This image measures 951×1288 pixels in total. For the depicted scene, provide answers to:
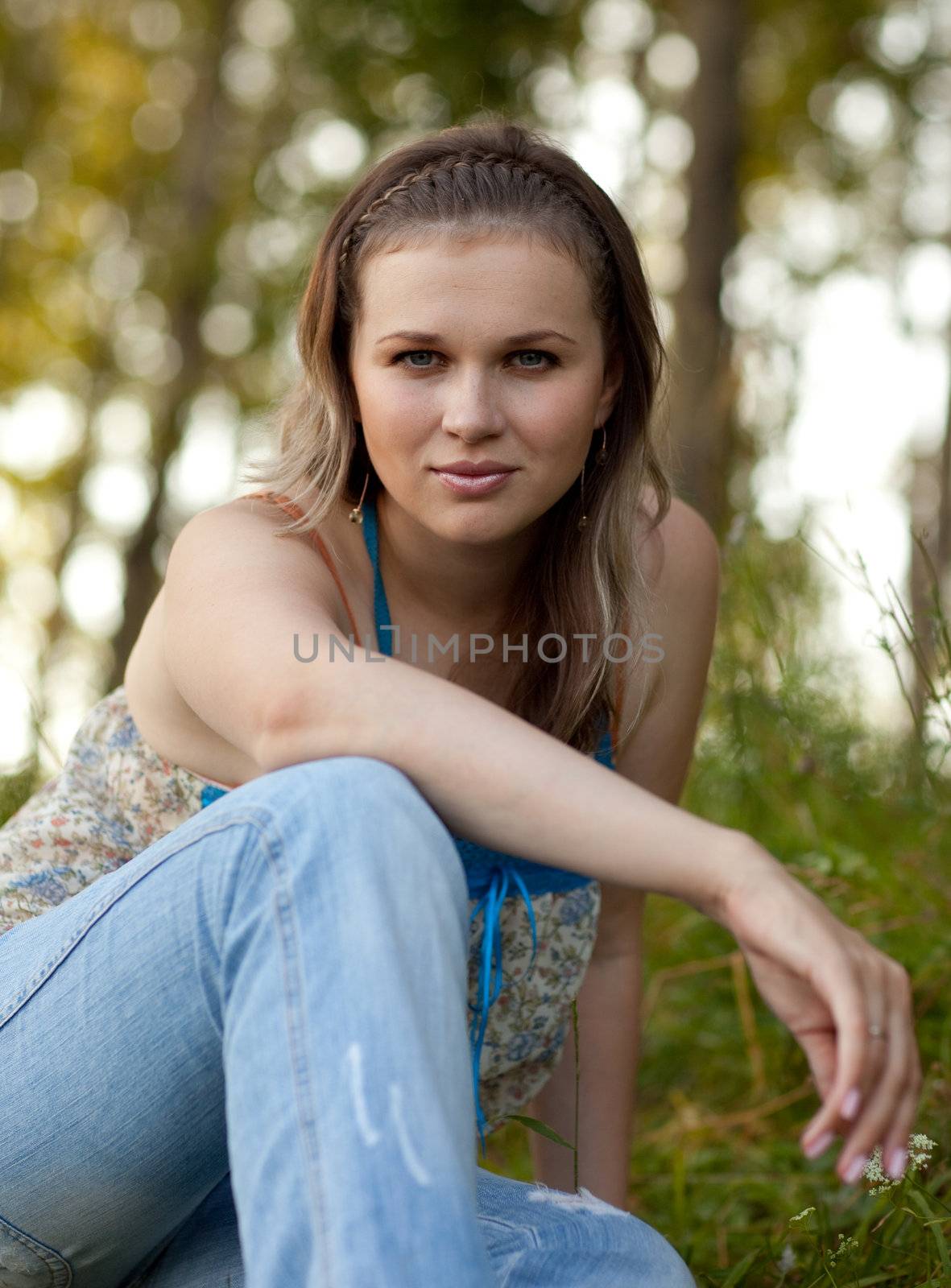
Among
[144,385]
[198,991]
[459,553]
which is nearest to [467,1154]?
[198,991]

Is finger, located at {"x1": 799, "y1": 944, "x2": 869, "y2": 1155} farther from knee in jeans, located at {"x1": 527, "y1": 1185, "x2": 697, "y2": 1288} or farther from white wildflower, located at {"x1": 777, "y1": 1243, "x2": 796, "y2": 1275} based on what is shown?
white wildflower, located at {"x1": 777, "y1": 1243, "x2": 796, "y2": 1275}

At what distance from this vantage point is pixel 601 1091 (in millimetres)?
1940

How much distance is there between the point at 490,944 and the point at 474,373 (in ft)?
2.29

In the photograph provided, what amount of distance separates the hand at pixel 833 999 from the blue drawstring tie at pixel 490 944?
0.40 metres

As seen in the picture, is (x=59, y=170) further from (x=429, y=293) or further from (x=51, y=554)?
(x=429, y=293)

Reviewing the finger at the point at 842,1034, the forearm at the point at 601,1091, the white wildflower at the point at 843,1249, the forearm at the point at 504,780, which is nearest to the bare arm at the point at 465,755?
the forearm at the point at 504,780

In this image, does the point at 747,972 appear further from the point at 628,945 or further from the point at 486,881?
the point at 486,881

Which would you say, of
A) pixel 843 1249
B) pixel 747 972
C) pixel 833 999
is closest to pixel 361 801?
pixel 833 999

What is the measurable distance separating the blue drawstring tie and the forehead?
0.69m

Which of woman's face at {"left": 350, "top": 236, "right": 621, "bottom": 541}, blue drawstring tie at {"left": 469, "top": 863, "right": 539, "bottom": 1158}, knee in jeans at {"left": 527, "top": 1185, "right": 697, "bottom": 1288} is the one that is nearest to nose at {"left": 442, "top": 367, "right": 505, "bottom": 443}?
woman's face at {"left": 350, "top": 236, "right": 621, "bottom": 541}

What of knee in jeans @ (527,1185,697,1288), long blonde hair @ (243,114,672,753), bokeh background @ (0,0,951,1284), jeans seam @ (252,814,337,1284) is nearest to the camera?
jeans seam @ (252,814,337,1284)

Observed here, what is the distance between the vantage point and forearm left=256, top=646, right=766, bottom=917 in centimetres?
118

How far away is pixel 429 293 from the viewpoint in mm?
1647

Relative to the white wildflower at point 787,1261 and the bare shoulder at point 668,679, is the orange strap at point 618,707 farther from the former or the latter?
the white wildflower at point 787,1261
